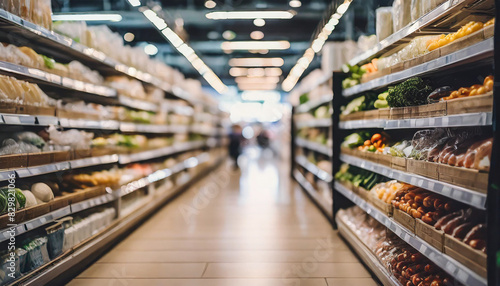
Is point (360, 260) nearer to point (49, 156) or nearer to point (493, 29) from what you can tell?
point (493, 29)

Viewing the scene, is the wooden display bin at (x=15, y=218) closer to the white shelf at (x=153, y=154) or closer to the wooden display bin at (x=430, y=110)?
the white shelf at (x=153, y=154)

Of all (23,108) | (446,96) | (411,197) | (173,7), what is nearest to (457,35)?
(446,96)

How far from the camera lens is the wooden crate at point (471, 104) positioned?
1793 mm

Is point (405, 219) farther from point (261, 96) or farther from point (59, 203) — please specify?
point (261, 96)

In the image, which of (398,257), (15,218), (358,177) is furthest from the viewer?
(358,177)

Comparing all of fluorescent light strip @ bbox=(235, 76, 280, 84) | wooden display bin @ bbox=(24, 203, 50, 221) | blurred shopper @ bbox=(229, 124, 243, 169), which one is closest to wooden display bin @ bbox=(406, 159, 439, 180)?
wooden display bin @ bbox=(24, 203, 50, 221)

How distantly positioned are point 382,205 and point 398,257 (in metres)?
0.46

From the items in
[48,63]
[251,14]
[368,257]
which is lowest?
[368,257]

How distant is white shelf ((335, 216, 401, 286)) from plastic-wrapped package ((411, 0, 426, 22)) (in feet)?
6.24

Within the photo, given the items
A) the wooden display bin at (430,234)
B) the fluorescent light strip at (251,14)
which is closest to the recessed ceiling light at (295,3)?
the fluorescent light strip at (251,14)

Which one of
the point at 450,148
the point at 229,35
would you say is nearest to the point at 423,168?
the point at 450,148

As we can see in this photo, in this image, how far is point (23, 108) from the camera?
8.85ft

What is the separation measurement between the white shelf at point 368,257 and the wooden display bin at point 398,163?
766 mm

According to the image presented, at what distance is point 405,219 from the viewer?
2.57 meters
